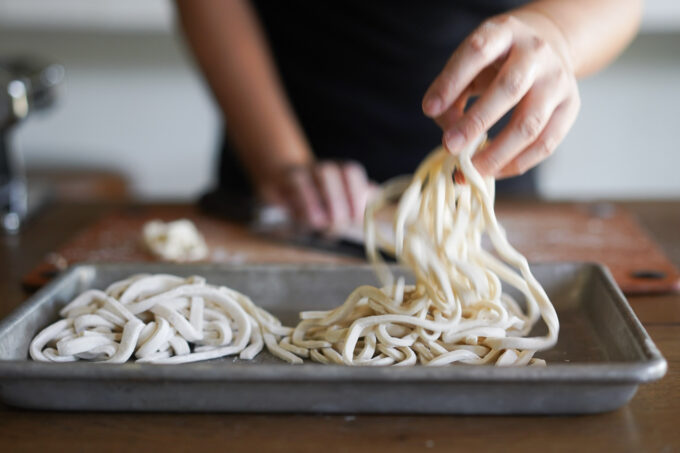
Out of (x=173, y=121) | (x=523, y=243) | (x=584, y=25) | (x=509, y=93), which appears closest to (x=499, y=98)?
(x=509, y=93)

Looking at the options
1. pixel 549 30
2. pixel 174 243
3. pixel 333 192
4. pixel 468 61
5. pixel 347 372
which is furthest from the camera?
pixel 333 192

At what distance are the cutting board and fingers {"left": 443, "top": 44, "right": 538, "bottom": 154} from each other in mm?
456

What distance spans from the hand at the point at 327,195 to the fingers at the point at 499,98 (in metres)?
0.61

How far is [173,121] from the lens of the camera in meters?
3.08

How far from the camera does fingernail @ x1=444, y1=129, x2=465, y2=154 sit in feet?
2.63

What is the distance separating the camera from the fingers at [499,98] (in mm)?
786

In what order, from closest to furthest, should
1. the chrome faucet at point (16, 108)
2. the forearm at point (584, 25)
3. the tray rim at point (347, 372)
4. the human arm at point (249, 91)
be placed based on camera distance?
the tray rim at point (347, 372)
the forearm at point (584, 25)
the chrome faucet at point (16, 108)
the human arm at point (249, 91)

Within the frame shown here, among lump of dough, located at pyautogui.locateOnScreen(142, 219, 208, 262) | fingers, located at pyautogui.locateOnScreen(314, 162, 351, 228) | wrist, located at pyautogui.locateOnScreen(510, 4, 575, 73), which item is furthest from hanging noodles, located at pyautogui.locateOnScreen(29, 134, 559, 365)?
fingers, located at pyautogui.locateOnScreen(314, 162, 351, 228)

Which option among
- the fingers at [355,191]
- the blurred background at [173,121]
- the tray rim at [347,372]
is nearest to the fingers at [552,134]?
the tray rim at [347,372]

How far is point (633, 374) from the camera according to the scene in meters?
0.65

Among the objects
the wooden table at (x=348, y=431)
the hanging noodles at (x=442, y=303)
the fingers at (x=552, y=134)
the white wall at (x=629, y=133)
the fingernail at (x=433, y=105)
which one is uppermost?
the fingernail at (x=433, y=105)

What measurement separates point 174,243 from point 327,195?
0.31 m

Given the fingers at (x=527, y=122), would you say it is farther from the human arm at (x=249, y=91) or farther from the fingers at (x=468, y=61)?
the human arm at (x=249, y=91)

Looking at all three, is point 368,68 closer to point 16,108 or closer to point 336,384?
point 16,108
